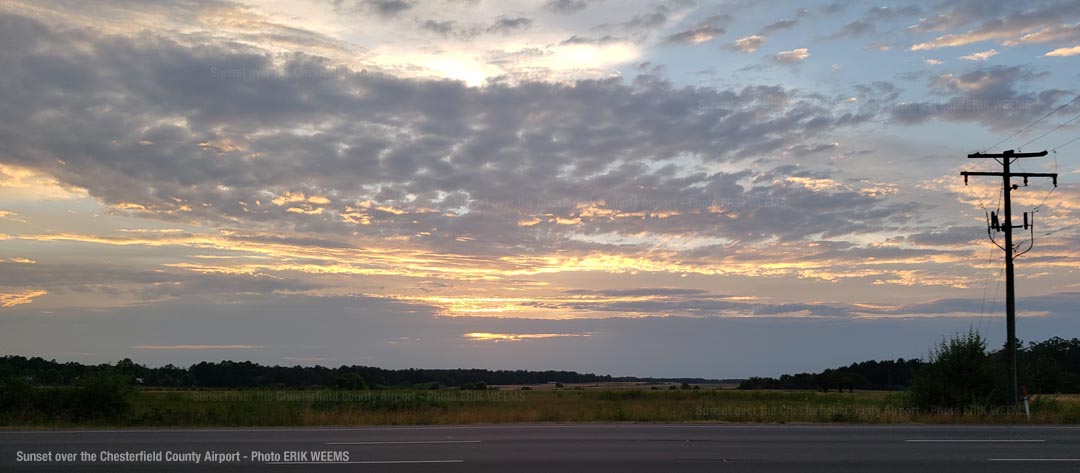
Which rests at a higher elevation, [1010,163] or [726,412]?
[1010,163]

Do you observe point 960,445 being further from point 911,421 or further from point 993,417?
point 993,417

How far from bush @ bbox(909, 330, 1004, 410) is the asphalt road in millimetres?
9405

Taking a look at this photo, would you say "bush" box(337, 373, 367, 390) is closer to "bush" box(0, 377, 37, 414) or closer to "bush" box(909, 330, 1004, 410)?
"bush" box(0, 377, 37, 414)

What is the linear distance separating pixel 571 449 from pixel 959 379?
71.7 ft

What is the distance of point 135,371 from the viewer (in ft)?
104

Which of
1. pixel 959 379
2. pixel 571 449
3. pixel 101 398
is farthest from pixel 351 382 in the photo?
pixel 571 449

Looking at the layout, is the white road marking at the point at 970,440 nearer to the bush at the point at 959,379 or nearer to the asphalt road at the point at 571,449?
the asphalt road at the point at 571,449

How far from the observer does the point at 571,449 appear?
54.0ft

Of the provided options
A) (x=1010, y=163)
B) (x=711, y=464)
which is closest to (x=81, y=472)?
(x=711, y=464)

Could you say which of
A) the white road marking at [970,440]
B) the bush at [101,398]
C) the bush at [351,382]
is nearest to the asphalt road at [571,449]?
the white road marking at [970,440]

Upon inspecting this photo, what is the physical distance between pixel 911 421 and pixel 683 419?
23.0 feet

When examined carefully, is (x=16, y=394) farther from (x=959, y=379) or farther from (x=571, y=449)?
(x=959, y=379)

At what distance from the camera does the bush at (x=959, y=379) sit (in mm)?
31438

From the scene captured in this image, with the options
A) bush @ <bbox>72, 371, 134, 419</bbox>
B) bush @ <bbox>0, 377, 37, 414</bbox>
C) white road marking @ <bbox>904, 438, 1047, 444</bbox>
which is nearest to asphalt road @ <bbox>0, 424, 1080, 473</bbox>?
white road marking @ <bbox>904, 438, 1047, 444</bbox>
